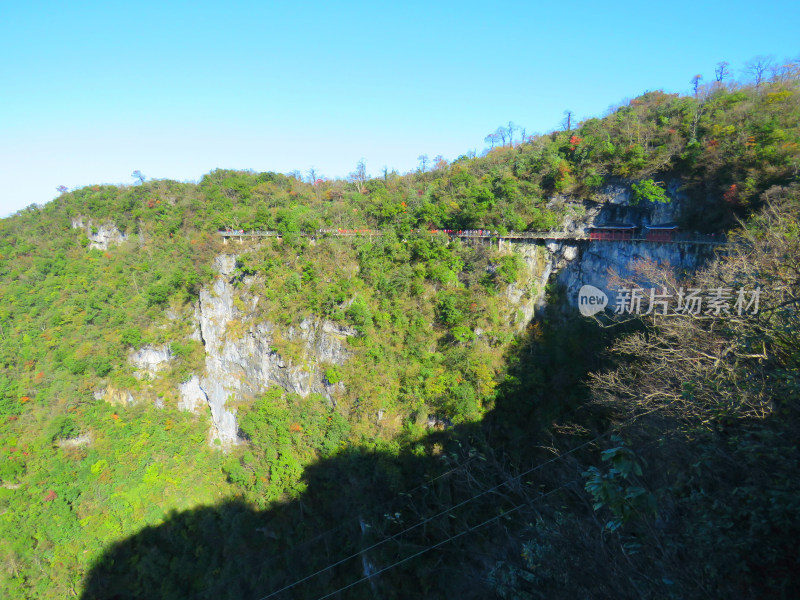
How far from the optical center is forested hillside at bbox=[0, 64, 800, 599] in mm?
13242

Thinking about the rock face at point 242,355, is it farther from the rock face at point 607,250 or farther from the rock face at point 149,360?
the rock face at point 607,250

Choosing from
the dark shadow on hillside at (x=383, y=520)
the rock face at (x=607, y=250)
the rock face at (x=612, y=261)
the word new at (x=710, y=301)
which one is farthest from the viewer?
the rock face at (x=607, y=250)

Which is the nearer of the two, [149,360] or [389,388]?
[389,388]

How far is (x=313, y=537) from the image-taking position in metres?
16.4

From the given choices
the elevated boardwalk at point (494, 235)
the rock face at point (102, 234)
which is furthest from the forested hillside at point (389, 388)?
the rock face at point (102, 234)

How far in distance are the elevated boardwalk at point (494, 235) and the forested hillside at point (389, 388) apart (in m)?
0.52

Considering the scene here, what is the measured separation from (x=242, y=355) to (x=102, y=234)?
24.4 metres

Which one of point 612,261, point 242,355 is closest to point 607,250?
point 612,261

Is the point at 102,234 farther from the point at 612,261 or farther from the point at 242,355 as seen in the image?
the point at 612,261

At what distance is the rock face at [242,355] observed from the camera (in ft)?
62.7

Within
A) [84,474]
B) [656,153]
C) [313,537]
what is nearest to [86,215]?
[84,474]

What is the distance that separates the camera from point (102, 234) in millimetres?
33344

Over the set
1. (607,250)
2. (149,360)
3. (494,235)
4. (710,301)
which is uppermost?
(494,235)

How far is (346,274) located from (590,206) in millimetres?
14281
